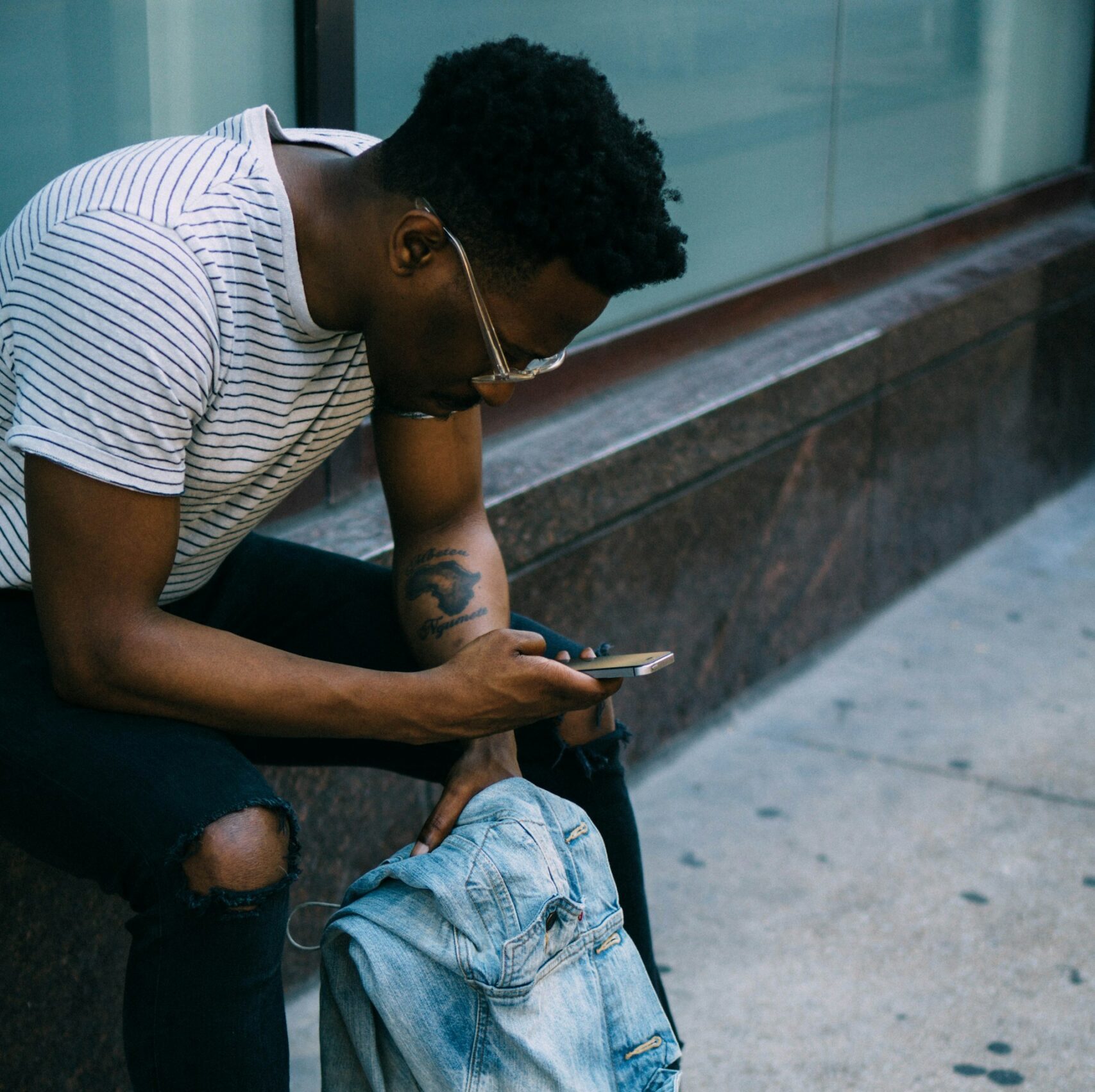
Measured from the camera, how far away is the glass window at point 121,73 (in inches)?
91.7

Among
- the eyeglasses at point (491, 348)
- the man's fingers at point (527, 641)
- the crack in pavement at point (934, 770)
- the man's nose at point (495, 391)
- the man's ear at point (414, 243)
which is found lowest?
the crack in pavement at point (934, 770)

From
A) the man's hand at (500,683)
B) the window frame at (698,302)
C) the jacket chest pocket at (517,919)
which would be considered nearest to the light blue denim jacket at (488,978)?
the jacket chest pocket at (517,919)

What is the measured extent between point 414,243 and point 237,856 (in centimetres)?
71

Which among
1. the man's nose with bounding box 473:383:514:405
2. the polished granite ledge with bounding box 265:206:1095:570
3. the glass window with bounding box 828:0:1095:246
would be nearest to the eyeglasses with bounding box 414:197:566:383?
the man's nose with bounding box 473:383:514:405

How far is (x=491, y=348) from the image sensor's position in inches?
70.8

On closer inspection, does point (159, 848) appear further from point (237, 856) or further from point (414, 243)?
point (414, 243)

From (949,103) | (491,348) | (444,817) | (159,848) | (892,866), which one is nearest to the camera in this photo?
(159,848)

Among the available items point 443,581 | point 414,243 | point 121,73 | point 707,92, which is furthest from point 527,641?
point 707,92

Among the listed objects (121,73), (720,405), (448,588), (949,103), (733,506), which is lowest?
(733,506)

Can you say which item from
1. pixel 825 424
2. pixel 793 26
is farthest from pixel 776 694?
pixel 793 26

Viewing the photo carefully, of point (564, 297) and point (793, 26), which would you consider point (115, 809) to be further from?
point (793, 26)

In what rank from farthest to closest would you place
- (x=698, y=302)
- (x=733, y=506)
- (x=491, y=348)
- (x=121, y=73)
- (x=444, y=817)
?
(x=698, y=302) < (x=733, y=506) < (x=121, y=73) < (x=444, y=817) < (x=491, y=348)

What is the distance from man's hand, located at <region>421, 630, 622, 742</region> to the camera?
5.95 feet

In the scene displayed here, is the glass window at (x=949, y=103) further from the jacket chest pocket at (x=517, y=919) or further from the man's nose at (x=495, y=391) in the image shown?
the jacket chest pocket at (x=517, y=919)
